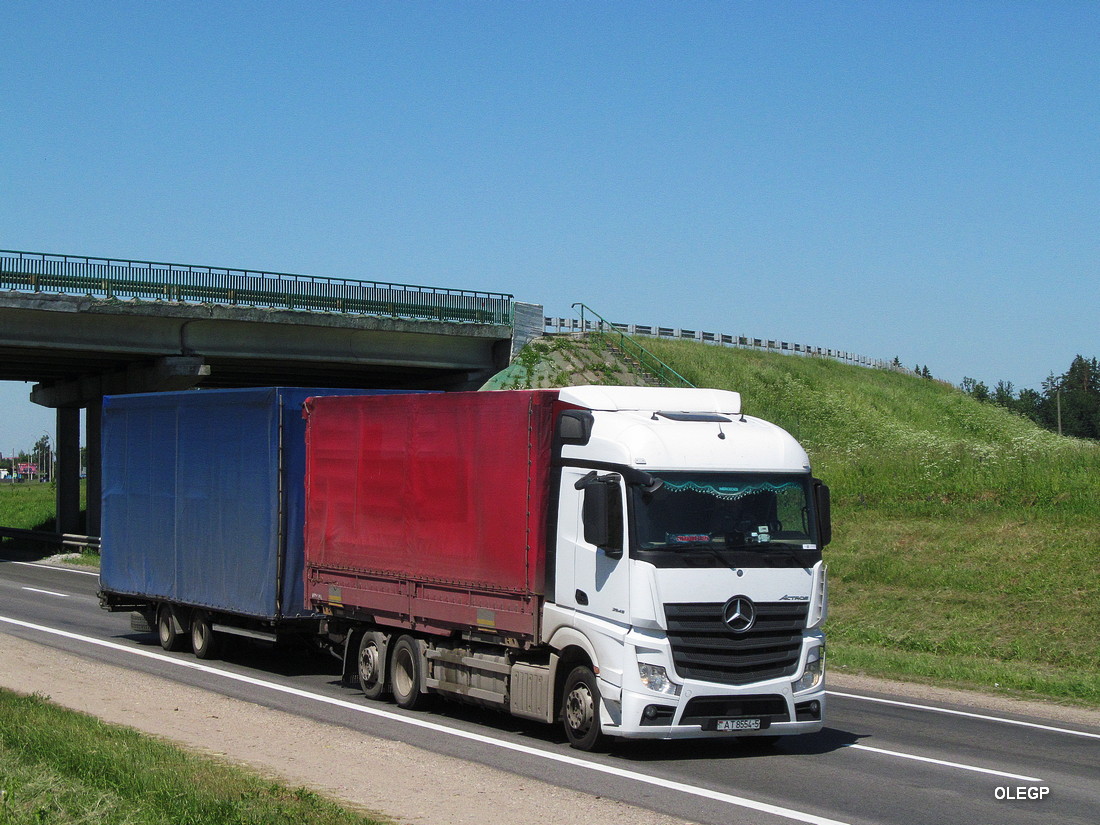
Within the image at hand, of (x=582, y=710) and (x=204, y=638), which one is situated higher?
(x=582, y=710)

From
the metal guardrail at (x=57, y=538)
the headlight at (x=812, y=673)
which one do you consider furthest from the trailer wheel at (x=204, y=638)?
the metal guardrail at (x=57, y=538)

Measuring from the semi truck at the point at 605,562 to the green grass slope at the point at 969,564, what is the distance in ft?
22.9

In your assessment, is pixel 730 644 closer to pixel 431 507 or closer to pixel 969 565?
pixel 431 507

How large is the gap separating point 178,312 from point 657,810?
111 feet

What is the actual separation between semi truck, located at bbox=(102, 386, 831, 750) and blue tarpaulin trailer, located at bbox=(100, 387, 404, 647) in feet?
7.60

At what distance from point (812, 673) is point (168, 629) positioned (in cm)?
1126

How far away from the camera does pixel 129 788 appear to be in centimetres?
873

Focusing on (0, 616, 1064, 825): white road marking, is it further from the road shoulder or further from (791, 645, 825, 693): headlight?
(791, 645, 825, 693): headlight

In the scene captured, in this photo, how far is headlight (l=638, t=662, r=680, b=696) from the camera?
10.9 meters

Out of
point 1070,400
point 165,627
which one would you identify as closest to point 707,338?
point 165,627

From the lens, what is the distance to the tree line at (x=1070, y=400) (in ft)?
511

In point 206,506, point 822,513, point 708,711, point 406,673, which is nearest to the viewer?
point 708,711

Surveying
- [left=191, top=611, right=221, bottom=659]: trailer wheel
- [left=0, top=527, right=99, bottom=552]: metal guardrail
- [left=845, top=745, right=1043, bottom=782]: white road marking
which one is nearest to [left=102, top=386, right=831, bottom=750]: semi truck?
[left=845, top=745, right=1043, bottom=782]: white road marking

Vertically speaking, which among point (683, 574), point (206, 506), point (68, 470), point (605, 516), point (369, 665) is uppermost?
point (68, 470)
